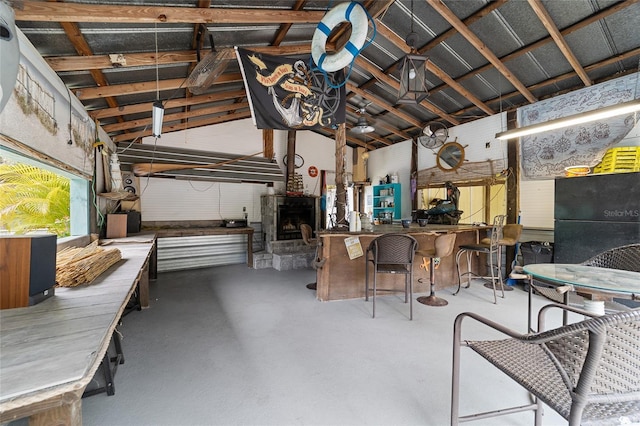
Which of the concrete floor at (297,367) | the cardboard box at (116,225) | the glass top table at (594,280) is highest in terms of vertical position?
the cardboard box at (116,225)

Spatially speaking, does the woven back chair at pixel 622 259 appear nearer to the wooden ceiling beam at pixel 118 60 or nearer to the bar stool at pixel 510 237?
the bar stool at pixel 510 237

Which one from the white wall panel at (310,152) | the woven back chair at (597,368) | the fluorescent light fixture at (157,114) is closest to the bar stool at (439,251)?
the woven back chair at (597,368)

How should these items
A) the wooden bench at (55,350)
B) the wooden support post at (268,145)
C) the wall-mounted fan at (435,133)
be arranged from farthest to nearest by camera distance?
the wooden support post at (268,145), the wall-mounted fan at (435,133), the wooden bench at (55,350)

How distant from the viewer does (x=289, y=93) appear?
12.7ft

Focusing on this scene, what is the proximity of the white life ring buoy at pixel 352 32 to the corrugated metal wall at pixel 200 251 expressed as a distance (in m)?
4.90

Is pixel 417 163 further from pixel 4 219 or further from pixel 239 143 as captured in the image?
pixel 4 219

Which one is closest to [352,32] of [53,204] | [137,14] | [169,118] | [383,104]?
[137,14]

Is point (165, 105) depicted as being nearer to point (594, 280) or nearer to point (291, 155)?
point (291, 155)

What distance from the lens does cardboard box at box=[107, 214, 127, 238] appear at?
4.25 metres

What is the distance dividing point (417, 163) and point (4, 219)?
27.0ft

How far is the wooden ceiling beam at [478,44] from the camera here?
3688mm

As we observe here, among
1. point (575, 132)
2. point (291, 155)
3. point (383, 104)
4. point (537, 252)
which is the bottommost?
point (537, 252)

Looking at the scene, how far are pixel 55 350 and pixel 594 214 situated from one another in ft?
19.6

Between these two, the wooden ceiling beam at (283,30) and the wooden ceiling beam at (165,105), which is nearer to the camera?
the wooden ceiling beam at (283,30)
